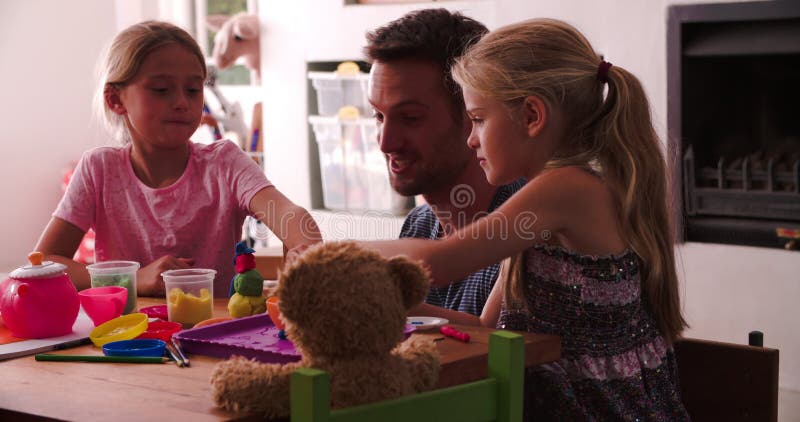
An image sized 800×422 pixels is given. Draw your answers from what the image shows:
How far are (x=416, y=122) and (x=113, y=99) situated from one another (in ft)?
2.33

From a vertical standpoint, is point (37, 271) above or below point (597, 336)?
above

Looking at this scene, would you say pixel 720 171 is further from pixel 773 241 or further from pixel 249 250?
pixel 249 250

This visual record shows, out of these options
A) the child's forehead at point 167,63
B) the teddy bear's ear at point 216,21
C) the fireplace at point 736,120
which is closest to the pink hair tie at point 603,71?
the child's forehead at point 167,63

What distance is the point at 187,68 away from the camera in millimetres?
1855

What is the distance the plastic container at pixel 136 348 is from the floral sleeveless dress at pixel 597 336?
0.46m

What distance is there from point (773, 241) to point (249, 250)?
5.74 ft

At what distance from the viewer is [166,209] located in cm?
186

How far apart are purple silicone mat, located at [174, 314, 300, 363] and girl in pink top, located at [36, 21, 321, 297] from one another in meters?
0.62

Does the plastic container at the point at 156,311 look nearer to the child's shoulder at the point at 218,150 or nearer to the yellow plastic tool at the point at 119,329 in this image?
the yellow plastic tool at the point at 119,329

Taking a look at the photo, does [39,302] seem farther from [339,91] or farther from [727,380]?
[339,91]

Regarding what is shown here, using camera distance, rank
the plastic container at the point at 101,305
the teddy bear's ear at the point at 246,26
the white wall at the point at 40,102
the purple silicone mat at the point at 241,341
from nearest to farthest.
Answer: the purple silicone mat at the point at 241,341, the plastic container at the point at 101,305, the teddy bear's ear at the point at 246,26, the white wall at the point at 40,102

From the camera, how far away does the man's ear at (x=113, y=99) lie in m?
1.91

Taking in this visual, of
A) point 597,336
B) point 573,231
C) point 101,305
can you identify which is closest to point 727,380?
point 597,336

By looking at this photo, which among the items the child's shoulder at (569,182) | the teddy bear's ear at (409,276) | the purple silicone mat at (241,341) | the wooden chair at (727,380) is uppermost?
the child's shoulder at (569,182)
